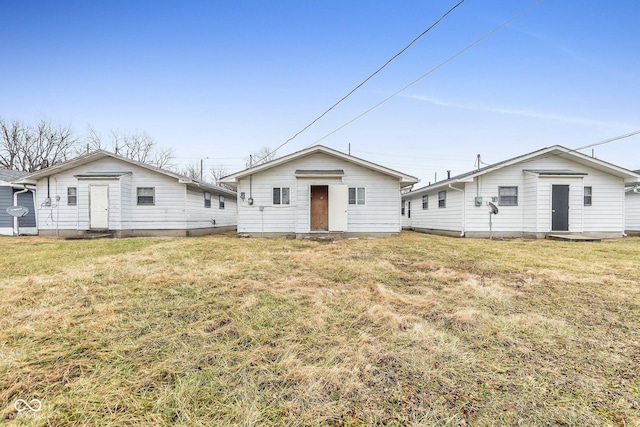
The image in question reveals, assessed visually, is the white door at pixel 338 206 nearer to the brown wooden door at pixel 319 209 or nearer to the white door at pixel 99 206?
the brown wooden door at pixel 319 209

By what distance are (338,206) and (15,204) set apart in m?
15.9

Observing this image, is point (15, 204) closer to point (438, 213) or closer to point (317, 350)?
point (317, 350)

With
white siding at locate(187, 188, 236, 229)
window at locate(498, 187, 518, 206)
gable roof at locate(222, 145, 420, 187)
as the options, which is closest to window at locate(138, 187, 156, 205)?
white siding at locate(187, 188, 236, 229)

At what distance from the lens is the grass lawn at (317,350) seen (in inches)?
67.4

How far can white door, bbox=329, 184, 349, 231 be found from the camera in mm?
11867

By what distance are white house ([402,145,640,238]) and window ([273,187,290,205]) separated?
7.63m

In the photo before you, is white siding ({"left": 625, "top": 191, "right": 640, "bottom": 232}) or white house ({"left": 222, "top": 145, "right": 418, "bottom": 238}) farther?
white siding ({"left": 625, "top": 191, "right": 640, "bottom": 232})

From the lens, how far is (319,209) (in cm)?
1348

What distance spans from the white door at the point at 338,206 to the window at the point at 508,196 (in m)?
7.08

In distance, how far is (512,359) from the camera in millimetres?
2311

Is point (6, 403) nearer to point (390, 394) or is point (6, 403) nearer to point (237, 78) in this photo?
point (390, 394)

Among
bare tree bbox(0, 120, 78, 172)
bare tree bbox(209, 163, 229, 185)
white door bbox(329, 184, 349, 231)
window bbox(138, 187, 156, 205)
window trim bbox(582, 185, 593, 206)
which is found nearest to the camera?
white door bbox(329, 184, 349, 231)

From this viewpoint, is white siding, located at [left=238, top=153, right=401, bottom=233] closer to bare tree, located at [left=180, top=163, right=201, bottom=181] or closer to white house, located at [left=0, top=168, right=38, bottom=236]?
white house, located at [left=0, top=168, right=38, bottom=236]

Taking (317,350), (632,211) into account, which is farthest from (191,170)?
(632,211)
